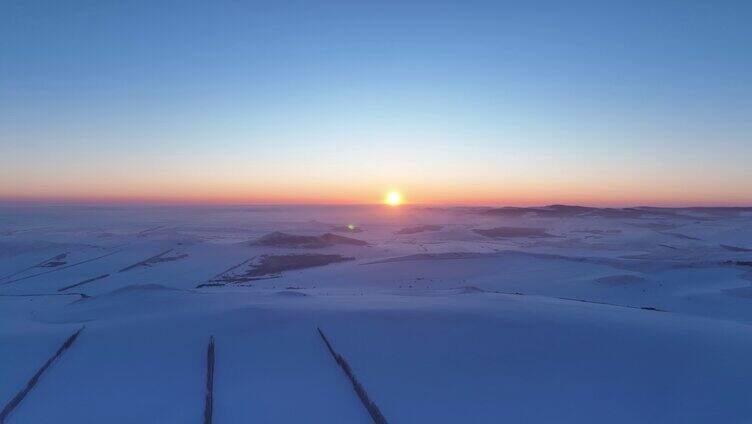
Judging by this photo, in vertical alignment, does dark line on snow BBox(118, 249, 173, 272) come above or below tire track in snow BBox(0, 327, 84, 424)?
below

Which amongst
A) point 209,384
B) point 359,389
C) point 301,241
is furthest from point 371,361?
point 301,241

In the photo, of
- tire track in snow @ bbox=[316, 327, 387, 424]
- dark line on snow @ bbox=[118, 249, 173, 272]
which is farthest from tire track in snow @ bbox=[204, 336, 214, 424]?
dark line on snow @ bbox=[118, 249, 173, 272]

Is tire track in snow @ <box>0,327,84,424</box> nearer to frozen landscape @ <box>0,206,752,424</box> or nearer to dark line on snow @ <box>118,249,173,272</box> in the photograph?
frozen landscape @ <box>0,206,752,424</box>

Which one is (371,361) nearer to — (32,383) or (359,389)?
(359,389)

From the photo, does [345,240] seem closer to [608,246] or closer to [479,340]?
[608,246]

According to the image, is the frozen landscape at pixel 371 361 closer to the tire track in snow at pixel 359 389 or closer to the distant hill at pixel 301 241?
the tire track in snow at pixel 359 389

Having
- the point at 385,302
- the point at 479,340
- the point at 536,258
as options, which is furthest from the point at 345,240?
the point at 479,340

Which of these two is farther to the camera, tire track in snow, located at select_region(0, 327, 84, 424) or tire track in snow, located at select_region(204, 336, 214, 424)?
tire track in snow, located at select_region(0, 327, 84, 424)

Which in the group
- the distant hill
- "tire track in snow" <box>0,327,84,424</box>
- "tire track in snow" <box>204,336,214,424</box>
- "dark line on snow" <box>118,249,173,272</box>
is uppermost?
"tire track in snow" <box>204,336,214,424</box>

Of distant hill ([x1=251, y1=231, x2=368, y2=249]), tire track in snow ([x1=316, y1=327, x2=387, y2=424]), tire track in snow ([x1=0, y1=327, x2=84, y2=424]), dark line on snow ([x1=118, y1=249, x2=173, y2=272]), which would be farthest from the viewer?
distant hill ([x1=251, y1=231, x2=368, y2=249])
